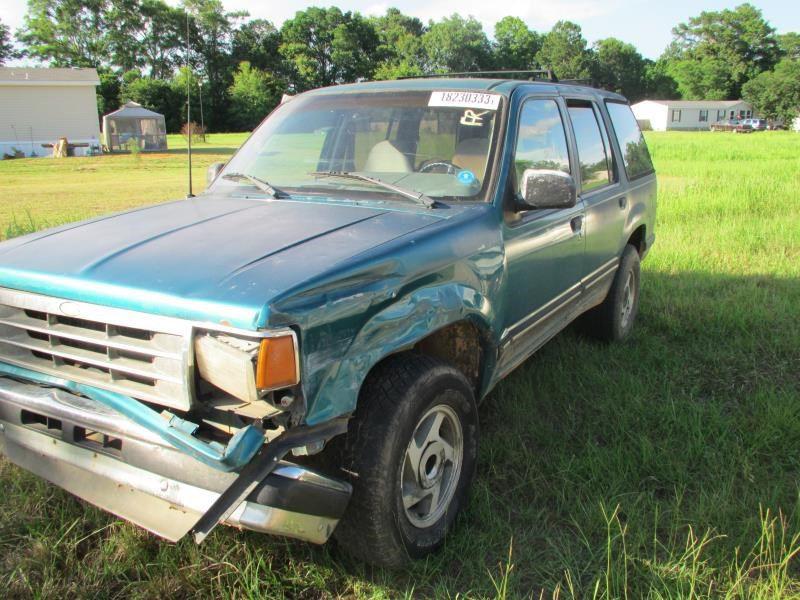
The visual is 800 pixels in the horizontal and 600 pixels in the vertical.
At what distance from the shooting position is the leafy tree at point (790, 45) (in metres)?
115

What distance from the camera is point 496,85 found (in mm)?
3520

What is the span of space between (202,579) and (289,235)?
4.41 ft

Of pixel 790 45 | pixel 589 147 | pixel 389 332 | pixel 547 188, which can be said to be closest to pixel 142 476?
pixel 389 332

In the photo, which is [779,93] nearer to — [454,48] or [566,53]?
[566,53]

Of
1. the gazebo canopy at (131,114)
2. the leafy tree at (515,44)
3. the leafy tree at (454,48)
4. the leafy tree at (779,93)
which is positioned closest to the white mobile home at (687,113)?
the leafy tree at (779,93)

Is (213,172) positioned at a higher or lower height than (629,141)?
lower

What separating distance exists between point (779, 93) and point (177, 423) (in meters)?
106

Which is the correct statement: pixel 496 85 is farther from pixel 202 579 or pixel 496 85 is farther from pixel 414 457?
pixel 202 579

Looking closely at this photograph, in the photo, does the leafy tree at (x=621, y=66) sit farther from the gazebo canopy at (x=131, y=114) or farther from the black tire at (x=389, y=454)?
the black tire at (x=389, y=454)

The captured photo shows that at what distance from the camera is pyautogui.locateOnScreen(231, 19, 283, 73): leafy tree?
6626 centimetres

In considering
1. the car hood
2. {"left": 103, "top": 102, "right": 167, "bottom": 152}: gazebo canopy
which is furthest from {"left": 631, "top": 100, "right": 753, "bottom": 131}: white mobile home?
the car hood

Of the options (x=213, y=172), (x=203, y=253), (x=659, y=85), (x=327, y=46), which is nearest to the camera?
(x=203, y=253)

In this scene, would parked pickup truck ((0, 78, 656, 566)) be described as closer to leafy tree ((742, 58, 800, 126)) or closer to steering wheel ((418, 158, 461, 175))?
steering wheel ((418, 158, 461, 175))

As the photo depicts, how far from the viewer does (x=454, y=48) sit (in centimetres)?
9494
